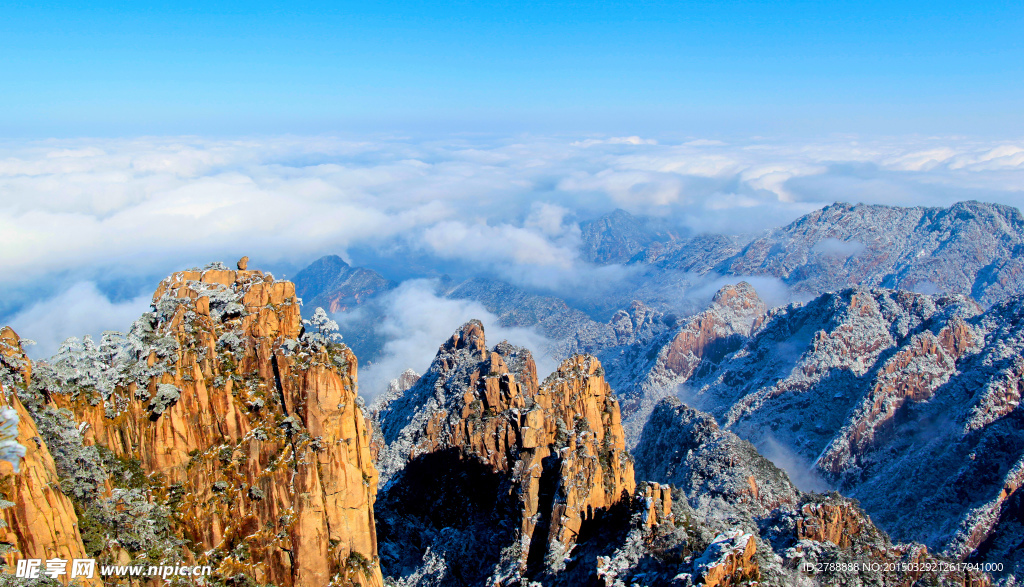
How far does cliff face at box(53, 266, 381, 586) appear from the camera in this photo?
128 feet

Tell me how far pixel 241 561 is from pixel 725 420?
181 meters

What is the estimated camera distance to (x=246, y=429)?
1619 inches

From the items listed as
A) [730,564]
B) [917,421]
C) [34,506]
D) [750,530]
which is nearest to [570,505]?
[730,564]

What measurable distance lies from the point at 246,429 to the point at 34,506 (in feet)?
43.7

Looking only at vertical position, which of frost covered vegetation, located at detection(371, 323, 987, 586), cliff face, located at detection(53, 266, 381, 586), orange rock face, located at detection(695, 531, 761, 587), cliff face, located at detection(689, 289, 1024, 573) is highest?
cliff face, located at detection(53, 266, 381, 586)

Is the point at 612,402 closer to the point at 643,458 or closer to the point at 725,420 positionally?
the point at 643,458

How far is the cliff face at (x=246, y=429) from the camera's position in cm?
3888

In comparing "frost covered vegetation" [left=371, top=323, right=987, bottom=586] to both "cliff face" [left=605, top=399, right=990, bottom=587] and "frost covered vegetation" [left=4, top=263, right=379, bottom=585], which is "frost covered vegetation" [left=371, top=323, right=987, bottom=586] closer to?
"cliff face" [left=605, top=399, right=990, bottom=587]

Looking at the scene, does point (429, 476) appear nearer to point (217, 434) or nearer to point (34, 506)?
point (217, 434)

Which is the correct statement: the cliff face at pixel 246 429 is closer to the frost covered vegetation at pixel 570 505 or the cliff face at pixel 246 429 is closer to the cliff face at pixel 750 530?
the frost covered vegetation at pixel 570 505

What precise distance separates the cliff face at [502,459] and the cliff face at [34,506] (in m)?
42.5

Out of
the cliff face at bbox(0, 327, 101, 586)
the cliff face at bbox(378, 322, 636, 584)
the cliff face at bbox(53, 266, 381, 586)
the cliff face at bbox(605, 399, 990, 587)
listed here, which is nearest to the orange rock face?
the cliff face at bbox(605, 399, 990, 587)

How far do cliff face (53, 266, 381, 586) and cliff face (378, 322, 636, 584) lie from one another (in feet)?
77.7

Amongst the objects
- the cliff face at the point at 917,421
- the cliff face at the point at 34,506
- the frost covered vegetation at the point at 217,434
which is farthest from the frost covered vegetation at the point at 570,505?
the cliff face at the point at 34,506
